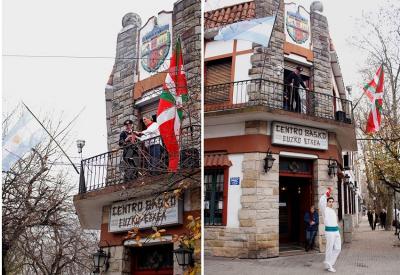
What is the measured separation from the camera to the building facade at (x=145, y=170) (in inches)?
66.2

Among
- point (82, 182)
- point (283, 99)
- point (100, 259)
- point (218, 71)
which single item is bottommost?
point (100, 259)

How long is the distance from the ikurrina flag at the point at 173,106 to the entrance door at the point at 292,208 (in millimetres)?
544

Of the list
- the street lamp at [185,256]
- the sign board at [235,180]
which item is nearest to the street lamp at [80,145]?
the street lamp at [185,256]

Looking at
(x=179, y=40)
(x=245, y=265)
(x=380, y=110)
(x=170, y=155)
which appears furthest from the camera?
(x=179, y=40)

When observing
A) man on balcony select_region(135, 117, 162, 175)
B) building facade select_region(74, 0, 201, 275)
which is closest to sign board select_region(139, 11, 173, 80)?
building facade select_region(74, 0, 201, 275)

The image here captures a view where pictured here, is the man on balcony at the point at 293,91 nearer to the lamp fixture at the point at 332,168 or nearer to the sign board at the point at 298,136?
the sign board at the point at 298,136

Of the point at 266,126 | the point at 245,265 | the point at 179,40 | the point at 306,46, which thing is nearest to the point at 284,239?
the point at 245,265

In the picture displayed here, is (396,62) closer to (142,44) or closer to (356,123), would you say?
(356,123)

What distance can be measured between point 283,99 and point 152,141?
663 mm

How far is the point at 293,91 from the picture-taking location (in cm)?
137

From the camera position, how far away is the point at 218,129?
141 cm

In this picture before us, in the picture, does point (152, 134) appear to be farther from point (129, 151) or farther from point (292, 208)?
point (292, 208)

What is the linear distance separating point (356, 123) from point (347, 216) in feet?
1.02

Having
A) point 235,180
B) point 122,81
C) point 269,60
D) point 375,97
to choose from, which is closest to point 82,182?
point 122,81
